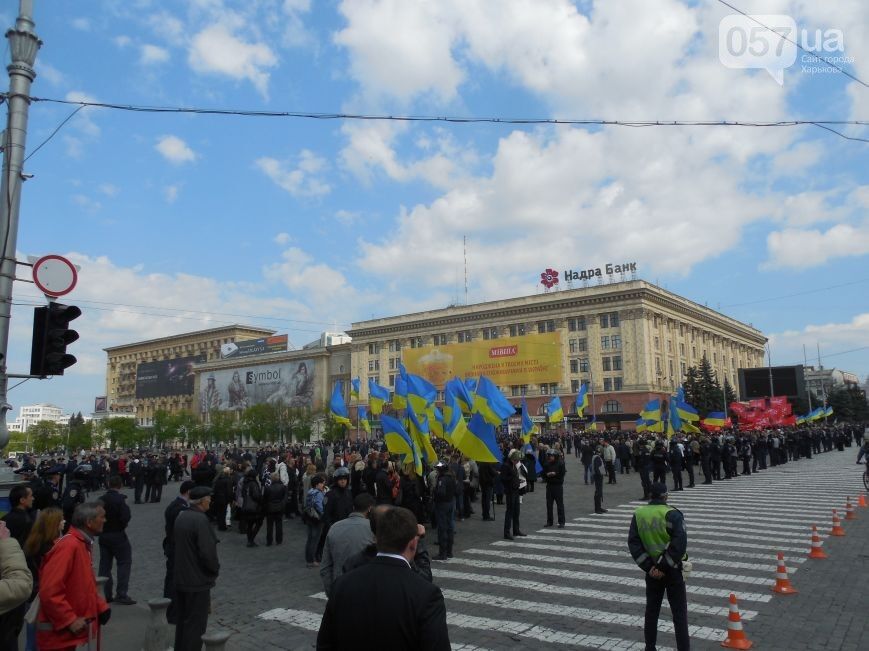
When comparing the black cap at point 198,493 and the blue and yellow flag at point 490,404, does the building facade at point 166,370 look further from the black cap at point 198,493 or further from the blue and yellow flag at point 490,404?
the black cap at point 198,493

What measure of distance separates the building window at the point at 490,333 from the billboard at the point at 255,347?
46573 millimetres

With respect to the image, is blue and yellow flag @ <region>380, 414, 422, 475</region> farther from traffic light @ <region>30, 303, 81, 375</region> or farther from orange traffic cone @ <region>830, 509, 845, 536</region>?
orange traffic cone @ <region>830, 509, 845, 536</region>

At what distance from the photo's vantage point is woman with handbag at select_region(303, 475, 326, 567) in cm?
1080

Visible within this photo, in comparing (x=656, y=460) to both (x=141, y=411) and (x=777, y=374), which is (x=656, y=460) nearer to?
(x=777, y=374)

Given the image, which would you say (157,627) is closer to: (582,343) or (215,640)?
(215,640)

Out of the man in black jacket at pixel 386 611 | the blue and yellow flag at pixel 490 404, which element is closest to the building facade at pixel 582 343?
the blue and yellow flag at pixel 490 404

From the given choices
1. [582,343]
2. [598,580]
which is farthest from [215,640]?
[582,343]

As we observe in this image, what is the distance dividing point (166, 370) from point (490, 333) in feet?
286

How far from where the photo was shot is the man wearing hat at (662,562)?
5.92 m

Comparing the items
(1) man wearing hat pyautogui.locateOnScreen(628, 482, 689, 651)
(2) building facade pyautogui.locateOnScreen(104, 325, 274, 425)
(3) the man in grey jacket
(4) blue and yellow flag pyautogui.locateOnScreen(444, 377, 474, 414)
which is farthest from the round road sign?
(2) building facade pyautogui.locateOnScreen(104, 325, 274, 425)

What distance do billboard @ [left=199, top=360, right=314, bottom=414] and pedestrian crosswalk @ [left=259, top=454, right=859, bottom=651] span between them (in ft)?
305

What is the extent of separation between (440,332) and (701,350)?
3663 cm

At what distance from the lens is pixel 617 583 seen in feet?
29.3

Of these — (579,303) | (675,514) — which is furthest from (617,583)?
(579,303)
